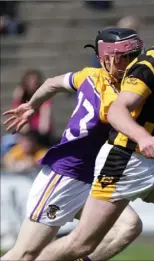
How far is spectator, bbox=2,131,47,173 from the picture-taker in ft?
34.1

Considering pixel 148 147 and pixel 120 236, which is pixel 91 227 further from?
pixel 148 147

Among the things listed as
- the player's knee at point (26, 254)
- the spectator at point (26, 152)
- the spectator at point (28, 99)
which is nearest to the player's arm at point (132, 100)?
the player's knee at point (26, 254)

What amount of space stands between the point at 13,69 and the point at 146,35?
214cm

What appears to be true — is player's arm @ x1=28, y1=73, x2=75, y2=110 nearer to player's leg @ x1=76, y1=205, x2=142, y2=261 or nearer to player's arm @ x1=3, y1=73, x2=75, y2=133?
player's arm @ x1=3, y1=73, x2=75, y2=133

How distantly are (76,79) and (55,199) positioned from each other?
843mm

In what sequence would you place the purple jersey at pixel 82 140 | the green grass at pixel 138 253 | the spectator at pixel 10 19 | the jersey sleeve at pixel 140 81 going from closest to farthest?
the jersey sleeve at pixel 140 81 < the purple jersey at pixel 82 140 < the green grass at pixel 138 253 < the spectator at pixel 10 19

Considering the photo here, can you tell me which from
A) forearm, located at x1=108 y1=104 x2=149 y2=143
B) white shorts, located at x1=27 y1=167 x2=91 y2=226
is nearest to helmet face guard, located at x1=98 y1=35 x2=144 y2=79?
white shorts, located at x1=27 y1=167 x2=91 y2=226

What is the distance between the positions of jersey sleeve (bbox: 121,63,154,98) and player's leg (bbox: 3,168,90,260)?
1297 mm

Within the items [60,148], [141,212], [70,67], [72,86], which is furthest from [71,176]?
[70,67]

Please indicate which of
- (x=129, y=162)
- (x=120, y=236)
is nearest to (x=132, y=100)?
(x=129, y=162)

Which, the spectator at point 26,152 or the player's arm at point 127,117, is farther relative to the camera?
the spectator at point 26,152

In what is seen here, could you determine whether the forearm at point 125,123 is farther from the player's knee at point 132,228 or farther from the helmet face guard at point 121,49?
the player's knee at point 132,228

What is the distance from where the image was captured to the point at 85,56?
14133mm

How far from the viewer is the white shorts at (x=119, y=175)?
18.3 ft
